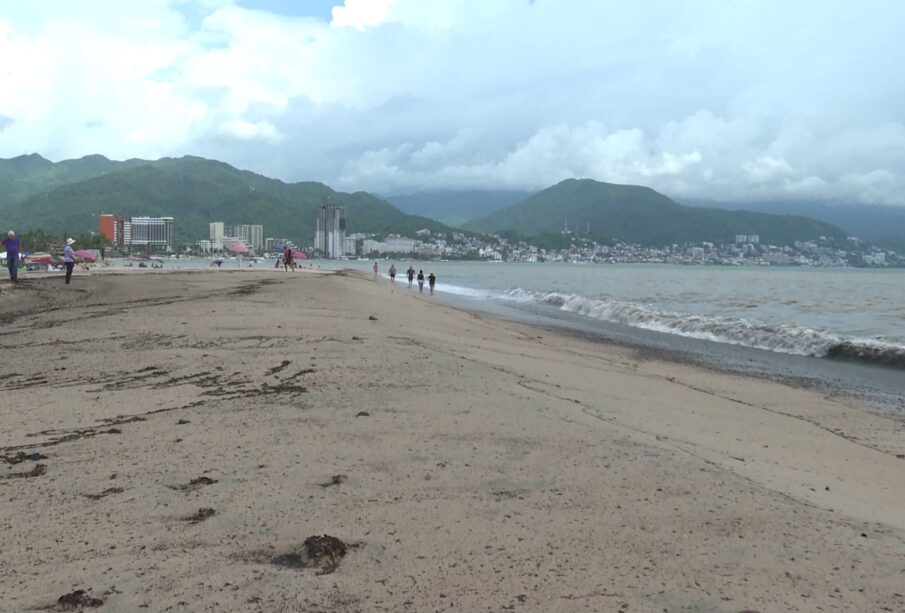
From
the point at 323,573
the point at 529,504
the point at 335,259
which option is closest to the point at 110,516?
the point at 323,573

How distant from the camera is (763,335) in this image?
1866 centimetres

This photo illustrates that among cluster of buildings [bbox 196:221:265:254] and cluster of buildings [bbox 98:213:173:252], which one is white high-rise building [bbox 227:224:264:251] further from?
cluster of buildings [bbox 98:213:173:252]

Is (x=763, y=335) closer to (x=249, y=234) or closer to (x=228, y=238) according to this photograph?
(x=228, y=238)

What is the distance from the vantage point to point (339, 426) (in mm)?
5113

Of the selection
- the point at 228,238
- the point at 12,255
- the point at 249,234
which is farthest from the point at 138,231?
the point at 12,255

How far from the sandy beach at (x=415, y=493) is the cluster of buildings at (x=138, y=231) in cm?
15651

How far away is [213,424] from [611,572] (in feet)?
11.1

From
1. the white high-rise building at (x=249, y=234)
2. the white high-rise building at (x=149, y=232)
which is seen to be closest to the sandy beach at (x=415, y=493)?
the white high-rise building at (x=149, y=232)

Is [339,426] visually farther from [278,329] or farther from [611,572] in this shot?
[278,329]

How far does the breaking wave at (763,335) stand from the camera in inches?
612

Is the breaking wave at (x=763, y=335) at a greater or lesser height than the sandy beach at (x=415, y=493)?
lesser

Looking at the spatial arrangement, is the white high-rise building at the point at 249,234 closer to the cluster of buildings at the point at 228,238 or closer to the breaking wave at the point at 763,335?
the cluster of buildings at the point at 228,238

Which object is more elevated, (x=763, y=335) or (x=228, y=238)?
(x=228, y=238)

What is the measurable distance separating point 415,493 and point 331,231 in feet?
601
